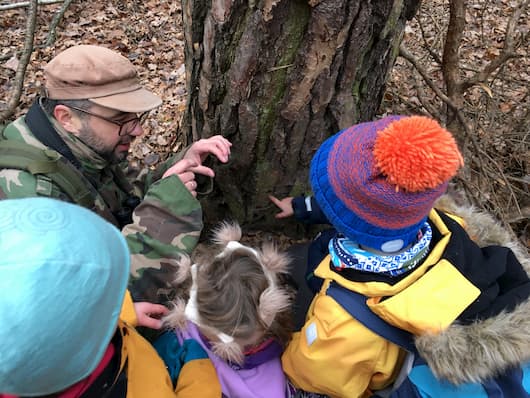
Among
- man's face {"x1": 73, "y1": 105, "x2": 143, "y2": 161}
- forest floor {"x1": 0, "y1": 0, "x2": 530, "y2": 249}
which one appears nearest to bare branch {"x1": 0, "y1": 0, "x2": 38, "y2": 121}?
forest floor {"x1": 0, "y1": 0, "x2": 530, "y2": 249}

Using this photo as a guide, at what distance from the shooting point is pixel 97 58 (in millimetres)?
2311

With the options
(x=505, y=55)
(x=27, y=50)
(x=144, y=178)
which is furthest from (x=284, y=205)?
(x=27, y=50)

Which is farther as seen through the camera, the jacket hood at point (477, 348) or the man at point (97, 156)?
the man at point (97, 156)

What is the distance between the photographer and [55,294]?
1028 mm

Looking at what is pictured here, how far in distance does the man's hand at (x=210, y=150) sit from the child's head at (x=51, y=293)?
1183 millimetres

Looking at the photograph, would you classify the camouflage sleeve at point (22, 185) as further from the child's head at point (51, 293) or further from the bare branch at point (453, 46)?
the bare branch at point (453, 46)

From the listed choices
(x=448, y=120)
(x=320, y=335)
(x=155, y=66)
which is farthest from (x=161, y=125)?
(x=320, y=335)

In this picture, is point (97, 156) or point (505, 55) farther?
point (505, 55)

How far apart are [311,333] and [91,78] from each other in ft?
5.52

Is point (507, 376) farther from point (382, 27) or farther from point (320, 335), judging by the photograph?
point (382, 27)

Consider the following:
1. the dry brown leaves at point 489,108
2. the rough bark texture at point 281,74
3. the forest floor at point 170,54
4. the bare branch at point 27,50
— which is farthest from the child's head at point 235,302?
the bare branch at point 27,50

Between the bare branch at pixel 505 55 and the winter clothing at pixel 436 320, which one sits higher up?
the bare branch at pixel 505 55

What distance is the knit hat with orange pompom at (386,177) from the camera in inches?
55.9

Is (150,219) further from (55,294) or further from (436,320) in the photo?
(436,320)
